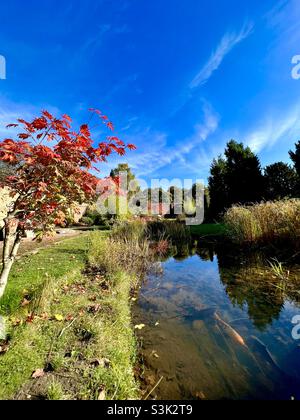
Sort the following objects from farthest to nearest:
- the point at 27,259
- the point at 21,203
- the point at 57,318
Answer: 1. the point at 27,259
2. the point at 57,318
3. the point at 21,203

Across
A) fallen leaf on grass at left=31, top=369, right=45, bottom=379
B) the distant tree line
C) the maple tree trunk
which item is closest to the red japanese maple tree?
the maple tree trunk

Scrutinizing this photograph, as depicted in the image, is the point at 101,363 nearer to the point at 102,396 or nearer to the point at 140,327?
the point at 102,396

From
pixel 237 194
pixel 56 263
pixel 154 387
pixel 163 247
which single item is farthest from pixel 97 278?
pixel 237 194

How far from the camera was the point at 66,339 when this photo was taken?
98.9 inches

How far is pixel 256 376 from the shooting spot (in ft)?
7.18

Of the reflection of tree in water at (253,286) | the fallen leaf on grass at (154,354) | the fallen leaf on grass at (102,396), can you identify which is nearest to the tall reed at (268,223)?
the reflection of tree in water at (253,286)

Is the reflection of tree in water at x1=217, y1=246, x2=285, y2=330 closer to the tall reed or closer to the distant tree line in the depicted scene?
the tall reed

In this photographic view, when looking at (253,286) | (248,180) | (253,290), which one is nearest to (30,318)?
(253,290)

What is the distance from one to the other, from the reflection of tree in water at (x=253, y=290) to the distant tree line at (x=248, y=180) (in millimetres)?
9801

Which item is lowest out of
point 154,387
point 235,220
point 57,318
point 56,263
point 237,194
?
point 154,387

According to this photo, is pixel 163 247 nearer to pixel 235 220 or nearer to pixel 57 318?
pixel 235 220

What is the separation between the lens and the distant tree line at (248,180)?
1541 centimetres

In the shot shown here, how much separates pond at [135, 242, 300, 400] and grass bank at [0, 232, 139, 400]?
342 mm

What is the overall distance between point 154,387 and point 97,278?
2841 mm
